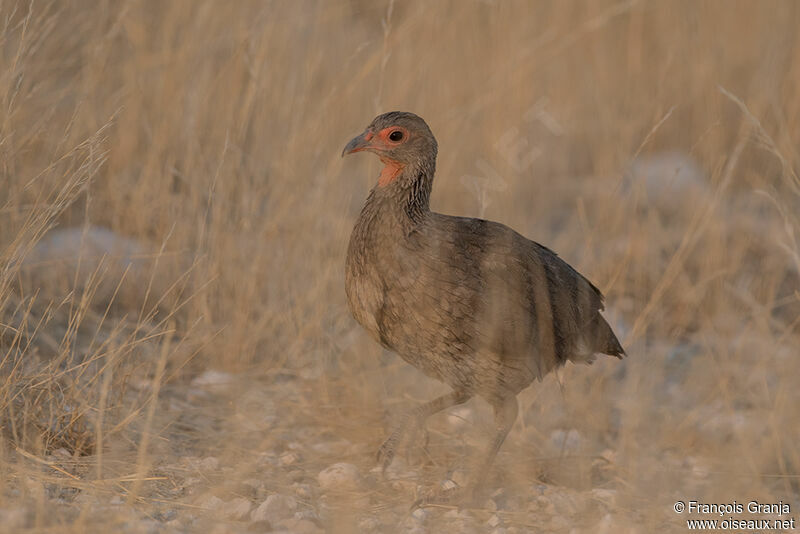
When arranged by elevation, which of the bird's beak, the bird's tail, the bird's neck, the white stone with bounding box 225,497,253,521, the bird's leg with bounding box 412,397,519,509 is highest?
the bird's beak

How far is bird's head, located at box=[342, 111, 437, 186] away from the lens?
391 cm

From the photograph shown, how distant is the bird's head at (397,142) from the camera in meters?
3.91

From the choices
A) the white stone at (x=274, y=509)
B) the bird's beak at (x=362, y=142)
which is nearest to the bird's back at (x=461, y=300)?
the bird's beak at (x=362, y=142)

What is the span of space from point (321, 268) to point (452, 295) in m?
1.36

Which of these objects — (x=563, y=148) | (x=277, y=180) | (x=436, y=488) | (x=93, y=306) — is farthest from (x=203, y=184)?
(x=563, y=148)

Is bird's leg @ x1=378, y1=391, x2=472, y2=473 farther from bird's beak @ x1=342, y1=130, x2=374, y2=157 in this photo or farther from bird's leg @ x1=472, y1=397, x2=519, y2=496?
bird's beak @ x1=342, y1=130, x2=374, y2=157

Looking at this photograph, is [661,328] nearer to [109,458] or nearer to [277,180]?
[277,180]

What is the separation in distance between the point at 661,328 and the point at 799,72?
229 centimetres

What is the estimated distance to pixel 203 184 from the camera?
5.00 metres

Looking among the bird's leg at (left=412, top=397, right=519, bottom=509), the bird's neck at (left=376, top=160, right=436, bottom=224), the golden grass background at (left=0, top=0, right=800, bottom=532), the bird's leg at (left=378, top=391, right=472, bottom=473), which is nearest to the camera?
the golden grass background at (left=0, top=0, right=800, bottom=532)

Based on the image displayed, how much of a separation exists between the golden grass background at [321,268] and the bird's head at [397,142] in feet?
2.10

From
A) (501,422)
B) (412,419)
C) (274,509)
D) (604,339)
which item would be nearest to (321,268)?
(412,419)

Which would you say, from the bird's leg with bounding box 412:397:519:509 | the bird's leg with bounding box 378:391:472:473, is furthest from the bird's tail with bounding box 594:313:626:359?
the bird's leg with bounding box 378:391:472:473

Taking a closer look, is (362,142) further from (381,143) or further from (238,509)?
(238,509)
